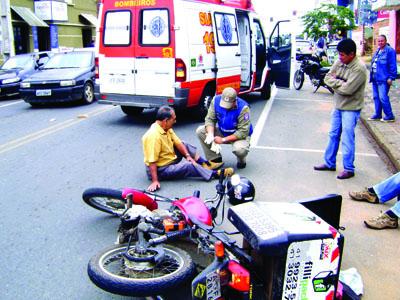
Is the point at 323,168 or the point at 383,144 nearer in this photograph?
the point at 323,168

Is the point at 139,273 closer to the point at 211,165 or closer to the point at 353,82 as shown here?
the point at 211,165

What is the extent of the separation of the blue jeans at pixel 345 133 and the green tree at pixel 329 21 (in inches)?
819

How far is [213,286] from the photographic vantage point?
117 inches

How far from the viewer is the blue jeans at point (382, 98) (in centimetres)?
1036

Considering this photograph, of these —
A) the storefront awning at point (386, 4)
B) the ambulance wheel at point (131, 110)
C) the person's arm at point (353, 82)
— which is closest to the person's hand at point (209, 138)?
the person's arm at point (353, 82)

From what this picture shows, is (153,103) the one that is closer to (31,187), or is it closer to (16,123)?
(16,123)

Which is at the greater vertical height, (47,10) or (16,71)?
(47,10)

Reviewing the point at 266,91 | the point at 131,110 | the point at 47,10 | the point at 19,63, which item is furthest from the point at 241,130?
the point at 47,10

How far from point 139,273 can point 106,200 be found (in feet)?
6.37

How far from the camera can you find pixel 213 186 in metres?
6.35

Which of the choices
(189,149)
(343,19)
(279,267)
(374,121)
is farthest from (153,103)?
(343,19)

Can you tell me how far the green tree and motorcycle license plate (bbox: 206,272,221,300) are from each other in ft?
82.4

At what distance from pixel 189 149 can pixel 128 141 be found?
8.26 ft

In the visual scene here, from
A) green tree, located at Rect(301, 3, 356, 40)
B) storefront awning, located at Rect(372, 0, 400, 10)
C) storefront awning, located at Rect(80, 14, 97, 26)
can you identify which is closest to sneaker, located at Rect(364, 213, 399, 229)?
storefront awning, located at Rect(372, 0, 400, 10)
